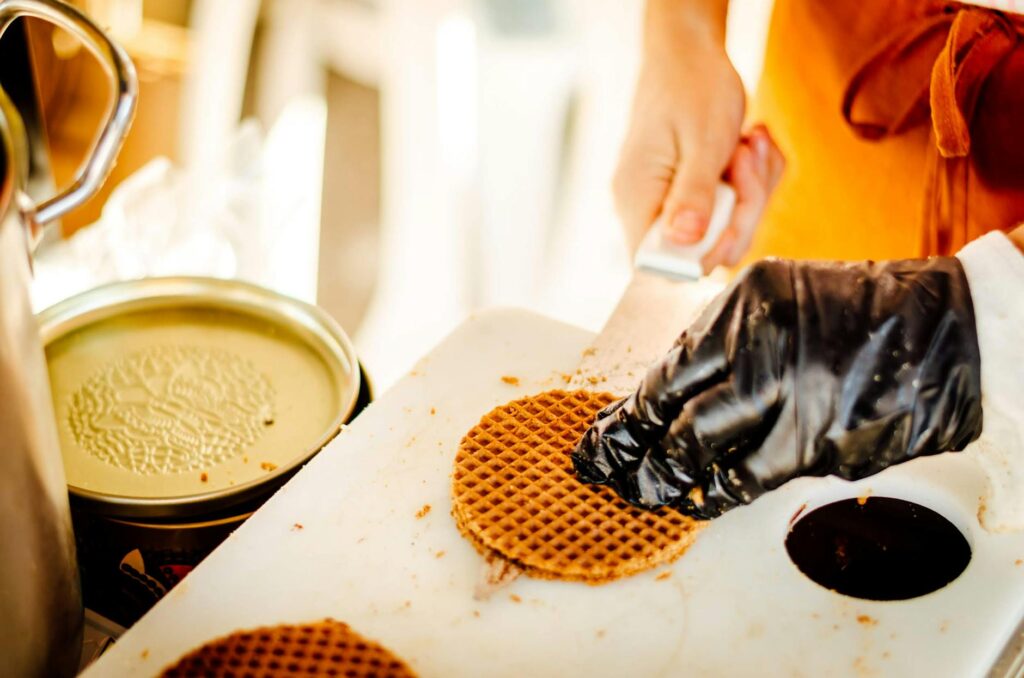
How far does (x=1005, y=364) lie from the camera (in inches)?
38.0

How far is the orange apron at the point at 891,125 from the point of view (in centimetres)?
129

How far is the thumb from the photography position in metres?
1.45

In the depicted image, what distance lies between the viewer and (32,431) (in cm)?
78

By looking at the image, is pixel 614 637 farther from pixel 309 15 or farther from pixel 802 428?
pixel 309 15

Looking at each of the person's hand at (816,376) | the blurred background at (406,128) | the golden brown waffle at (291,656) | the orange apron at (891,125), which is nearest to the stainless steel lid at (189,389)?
the golden brown waffle at (291,656)

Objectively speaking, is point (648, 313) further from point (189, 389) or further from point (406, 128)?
point (406, 128)

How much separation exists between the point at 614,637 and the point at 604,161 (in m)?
1.94

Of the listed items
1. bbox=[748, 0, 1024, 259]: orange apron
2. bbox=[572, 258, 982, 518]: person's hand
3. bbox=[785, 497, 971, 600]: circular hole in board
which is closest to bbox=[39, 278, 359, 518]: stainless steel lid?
bbox=[572, 258, 982, 518]: person's hand

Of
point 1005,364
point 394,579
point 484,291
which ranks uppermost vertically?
point 1005,364

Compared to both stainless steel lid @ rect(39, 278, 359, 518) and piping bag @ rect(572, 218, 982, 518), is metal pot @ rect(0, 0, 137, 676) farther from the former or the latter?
piping bag @ rect(572, 218, 982, 518)

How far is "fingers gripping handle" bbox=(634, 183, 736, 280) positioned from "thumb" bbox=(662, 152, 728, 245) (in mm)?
13

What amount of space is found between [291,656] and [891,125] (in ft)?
3.95

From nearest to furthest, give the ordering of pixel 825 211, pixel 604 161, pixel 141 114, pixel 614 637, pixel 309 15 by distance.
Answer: pixel 614 637 < pixel 825 211 < pixel 604 161 < pixel 309 15 < pixel 141 114

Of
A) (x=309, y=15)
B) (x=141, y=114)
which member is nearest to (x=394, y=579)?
(x=309, y=15)
